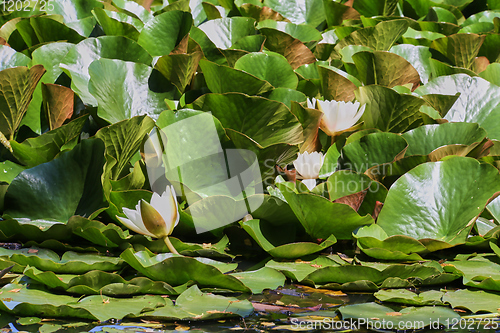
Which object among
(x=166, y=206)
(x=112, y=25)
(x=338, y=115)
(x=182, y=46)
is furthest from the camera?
(x=112, y=25)

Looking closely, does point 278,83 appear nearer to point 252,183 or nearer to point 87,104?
point 252,183

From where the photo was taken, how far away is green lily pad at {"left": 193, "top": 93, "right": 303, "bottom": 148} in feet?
4.84

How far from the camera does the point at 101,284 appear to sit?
3.52 feet

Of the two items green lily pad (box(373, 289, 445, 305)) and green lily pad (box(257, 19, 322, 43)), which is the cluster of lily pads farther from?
green lily pad (box(257, 19, 322, 43))

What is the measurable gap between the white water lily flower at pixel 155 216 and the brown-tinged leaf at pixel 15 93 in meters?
0.71

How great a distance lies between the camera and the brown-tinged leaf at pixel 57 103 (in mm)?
1626

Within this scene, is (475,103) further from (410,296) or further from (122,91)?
(122,91)

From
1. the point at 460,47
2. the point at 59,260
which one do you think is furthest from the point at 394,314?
the point at 460,47

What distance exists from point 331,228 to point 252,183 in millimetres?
308

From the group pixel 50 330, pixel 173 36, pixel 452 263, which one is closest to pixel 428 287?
pixel 452 263

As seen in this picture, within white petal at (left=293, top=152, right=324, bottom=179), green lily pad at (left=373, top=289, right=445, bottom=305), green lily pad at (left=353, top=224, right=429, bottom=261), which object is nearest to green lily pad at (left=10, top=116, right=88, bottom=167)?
white petal at (left=293, top=152, right=324, bottom=179)

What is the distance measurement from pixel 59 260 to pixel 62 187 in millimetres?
310

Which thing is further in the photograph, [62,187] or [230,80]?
[230,80]

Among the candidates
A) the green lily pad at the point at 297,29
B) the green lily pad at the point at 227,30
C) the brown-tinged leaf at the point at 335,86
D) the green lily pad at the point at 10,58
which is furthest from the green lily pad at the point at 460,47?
the green lily pad at the point at 10,58
